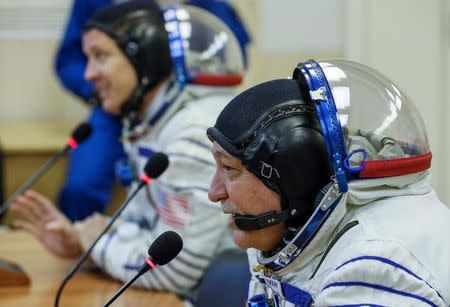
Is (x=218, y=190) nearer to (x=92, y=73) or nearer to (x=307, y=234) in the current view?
(x=307, y=234)

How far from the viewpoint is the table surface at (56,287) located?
1861 mm

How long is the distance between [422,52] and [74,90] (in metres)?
1.42

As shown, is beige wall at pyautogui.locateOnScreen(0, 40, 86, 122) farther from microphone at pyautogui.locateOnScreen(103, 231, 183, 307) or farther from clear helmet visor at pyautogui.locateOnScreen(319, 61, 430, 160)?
A: clear helmet visor at pyautogui.locateOnScreen(319, 61, 430, 160)

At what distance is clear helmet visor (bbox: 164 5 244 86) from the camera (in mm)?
2180

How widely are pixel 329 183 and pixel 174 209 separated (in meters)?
0.82

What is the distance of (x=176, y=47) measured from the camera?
2.19 metres

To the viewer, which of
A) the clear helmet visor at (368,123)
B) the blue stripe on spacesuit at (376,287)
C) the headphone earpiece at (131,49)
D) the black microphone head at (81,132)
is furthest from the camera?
the headphone earpiece at (131,49)

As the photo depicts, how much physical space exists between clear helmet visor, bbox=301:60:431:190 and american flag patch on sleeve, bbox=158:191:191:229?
0.75 m

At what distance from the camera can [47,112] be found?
14.3 ft

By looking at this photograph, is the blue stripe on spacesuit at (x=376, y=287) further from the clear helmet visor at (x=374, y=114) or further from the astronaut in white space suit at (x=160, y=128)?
the astronaut in white space suit at (x=160, y=128)

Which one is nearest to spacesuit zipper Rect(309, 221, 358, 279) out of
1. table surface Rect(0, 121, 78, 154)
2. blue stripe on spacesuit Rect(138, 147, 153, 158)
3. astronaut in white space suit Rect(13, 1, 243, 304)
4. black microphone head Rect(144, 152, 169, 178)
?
black microphone head Rect(144, 152, 169, 178)

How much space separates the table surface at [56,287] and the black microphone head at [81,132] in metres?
0.34

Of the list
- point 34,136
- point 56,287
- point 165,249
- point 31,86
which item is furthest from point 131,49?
point 31,86

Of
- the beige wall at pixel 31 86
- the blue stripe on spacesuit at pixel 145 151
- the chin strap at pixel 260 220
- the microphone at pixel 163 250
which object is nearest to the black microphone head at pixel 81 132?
the blue stripe on spacesuit at pixel 145 151
